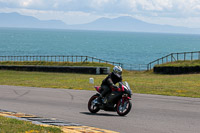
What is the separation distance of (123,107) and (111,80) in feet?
3.00

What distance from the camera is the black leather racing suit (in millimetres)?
11500

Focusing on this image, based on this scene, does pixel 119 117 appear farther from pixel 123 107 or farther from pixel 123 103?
pixel 123 103

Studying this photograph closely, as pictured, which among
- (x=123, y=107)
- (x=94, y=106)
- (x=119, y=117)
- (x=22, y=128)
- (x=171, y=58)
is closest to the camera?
(x=22, y=128)

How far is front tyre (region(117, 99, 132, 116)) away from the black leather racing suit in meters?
0.57

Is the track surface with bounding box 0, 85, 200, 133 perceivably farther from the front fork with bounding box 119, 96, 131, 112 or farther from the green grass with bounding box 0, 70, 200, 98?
the green grass with bounding box 0, 70, 200, 98

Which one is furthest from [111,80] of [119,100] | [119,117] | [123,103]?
[119,117]

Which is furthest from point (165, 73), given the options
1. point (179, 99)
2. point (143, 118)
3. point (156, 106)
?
point (143, 118)

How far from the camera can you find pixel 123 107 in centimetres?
1163

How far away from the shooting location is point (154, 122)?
10492 millimetres

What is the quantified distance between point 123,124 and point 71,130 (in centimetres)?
190

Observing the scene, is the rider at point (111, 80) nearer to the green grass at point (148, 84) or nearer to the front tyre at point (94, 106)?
the front tyre at point (94, 106)

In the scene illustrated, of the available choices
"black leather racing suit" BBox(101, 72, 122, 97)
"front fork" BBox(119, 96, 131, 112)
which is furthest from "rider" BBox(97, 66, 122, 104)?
"front fork" BBox(119, 96, 131, 112)

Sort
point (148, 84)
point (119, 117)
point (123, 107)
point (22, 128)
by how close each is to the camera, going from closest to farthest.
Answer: point (22, 128) < point (119, 117) < point (123, 107) < point (148, 84)

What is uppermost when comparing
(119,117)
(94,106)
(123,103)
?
(123,103)
